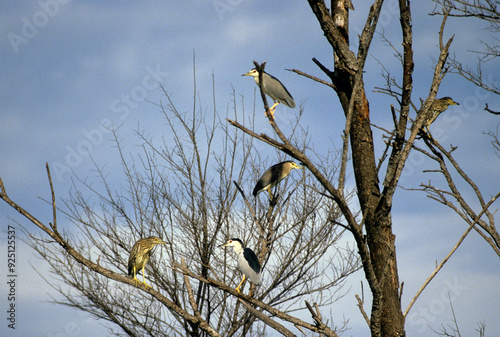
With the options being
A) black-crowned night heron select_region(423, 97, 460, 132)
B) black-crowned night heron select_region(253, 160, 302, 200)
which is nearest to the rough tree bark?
black-crowned night heron select_region(253, 160, 302, 200)

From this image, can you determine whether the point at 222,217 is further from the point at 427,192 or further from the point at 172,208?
the point at 427,192

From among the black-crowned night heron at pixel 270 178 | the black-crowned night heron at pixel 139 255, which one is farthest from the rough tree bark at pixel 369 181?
the black-crowned night heron at pixel 139 255

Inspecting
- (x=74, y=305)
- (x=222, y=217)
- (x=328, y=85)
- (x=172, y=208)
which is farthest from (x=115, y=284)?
(x=328, y=85)

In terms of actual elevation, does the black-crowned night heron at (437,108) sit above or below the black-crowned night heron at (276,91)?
below

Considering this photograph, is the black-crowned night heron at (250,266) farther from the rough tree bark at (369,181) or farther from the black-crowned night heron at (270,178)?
the rough tree bark at (369,181)

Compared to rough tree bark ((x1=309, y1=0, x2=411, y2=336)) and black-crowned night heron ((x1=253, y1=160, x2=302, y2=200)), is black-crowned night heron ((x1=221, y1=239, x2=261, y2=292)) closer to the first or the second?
black-crowned night heron ((x1=253, y1=160, x2=302, y2=200))

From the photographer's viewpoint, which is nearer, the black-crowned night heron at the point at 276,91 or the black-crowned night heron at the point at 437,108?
the black-crowned night heron at the point at 437,108

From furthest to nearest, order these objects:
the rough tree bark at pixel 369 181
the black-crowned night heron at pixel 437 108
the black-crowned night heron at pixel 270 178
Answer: the black-crowned night heron at pixel 437 108 < the black-crowned night heron at pixel 270 178 < the rough tree bark at pixel 369 181

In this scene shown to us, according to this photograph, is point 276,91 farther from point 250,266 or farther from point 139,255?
point 139,255

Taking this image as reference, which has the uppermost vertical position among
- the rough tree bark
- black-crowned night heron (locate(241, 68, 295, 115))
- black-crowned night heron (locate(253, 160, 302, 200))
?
black-crowned night heron (locate(241, 68, 295, 115))

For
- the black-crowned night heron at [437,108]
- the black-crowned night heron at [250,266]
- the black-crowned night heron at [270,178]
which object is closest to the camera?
the black-crowned night heron at [250,266]

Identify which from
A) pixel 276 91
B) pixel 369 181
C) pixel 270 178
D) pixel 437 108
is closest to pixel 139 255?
pixel 270 178

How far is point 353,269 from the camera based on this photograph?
739 cm

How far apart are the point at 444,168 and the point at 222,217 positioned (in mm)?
3346
